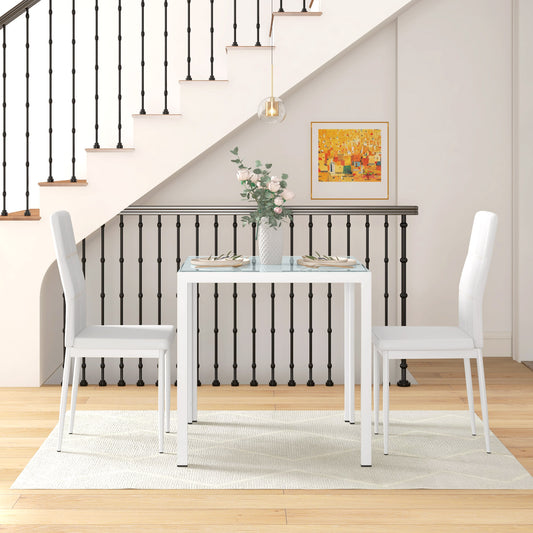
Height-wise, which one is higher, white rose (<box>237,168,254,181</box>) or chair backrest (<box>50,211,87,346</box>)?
white rose (<box>237,168,254,181</box>)

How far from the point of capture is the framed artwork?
531 cm

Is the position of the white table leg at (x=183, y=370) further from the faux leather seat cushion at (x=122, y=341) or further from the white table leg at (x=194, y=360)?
the white table leg at (x=194, y=360)

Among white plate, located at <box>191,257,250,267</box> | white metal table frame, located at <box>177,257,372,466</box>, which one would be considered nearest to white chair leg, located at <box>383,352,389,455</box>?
white metal table frame, located at <box>177,257,372,466</box>

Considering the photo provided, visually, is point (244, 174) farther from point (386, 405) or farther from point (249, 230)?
point (249, 230)

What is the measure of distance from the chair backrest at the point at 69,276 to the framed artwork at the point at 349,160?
2065mm

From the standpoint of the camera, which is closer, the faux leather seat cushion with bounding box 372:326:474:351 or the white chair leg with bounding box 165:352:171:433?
the faux leather seat cushion with bounding box 372:326:474:351

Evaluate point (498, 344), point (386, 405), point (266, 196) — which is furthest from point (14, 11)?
point (498, 344)

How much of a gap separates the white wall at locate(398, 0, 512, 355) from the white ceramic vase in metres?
1.92

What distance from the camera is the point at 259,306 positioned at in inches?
210

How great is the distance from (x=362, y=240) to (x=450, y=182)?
0.73 m

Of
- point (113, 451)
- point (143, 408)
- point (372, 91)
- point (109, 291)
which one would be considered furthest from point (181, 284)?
point (372, 91)

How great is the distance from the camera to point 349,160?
5340 mm

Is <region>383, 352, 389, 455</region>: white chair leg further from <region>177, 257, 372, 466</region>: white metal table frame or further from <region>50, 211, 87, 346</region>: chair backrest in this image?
<region>50, 211, 87, 346</region>: chair backrest

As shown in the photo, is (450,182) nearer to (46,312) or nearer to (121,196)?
(121,196)
